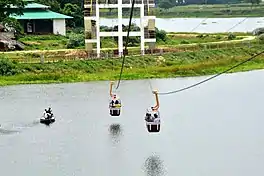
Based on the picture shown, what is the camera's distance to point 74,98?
3556 cm

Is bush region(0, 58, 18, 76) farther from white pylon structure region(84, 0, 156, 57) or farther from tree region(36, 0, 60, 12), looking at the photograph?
tree region(36, 0, 60, 12)

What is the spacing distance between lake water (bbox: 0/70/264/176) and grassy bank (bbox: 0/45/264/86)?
11.5 feet

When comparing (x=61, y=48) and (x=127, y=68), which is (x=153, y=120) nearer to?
(x=127, y=68)

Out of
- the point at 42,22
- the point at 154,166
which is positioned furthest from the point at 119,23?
the point at 154,166

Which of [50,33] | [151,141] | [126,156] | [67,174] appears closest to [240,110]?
[151,141]

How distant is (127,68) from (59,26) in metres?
15.7

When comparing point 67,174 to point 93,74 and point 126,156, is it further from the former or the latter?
point 93,74

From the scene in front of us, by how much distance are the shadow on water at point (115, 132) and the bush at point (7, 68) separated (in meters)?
15.8

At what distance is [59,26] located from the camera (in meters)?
59.6

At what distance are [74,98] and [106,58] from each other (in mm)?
10934

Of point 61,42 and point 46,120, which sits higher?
point 61,42

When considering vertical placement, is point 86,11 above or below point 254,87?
above

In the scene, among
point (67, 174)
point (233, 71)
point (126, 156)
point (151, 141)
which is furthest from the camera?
point (233, 71)

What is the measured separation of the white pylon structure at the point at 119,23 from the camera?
47312 millimetres
